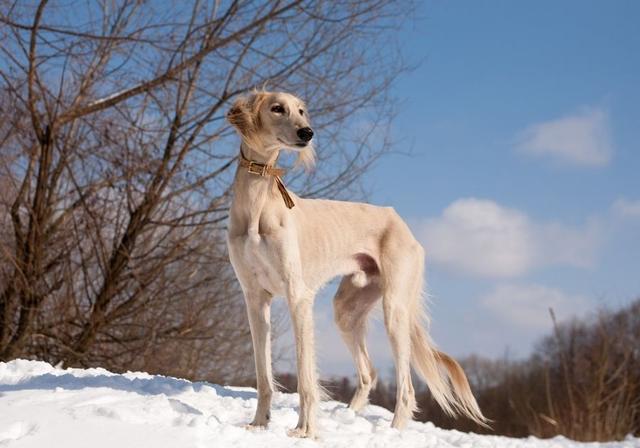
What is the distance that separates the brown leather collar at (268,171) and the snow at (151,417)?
1151mm

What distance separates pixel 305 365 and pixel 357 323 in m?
1.50

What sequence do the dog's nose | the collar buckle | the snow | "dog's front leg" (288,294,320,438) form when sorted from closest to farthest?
the snow
the dog's nose
"dog's front leg" (288,294,320,438)
the collar buckle

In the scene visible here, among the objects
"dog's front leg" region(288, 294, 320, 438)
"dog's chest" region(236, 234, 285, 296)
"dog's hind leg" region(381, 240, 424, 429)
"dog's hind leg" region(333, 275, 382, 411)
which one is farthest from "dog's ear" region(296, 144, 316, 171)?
"dog's hind leg" region(333, 275, 382, 411)

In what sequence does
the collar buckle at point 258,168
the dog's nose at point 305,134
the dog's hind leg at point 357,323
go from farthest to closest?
the dog's hind leg at point 357,323 → the collar buckle at point 258,168 → the dog's nose at point 305,134

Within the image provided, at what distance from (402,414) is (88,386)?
6.26 ft

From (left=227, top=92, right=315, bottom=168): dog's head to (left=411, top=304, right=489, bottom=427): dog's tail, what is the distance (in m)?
2.00

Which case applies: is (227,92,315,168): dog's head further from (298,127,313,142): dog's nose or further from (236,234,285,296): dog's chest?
(236,234,285,296): dog's chest

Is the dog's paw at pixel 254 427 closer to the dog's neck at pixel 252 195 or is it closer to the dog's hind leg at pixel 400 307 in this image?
the dog's neck at pixel 252 195

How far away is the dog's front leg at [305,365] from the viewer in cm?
361

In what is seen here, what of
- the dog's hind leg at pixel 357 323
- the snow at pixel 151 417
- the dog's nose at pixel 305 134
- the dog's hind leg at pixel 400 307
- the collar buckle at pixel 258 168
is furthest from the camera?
the dog's hind leg at pixel 357 323

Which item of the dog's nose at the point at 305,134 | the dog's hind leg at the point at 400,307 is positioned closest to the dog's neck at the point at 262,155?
the dog's nose at the point at 305,134

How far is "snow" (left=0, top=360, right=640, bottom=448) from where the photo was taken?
315cm

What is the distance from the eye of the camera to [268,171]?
375 cm

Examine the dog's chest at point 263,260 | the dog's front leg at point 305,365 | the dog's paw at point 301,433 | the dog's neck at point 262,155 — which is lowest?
the dog's paw at point 301,433
